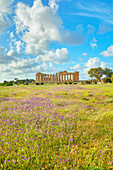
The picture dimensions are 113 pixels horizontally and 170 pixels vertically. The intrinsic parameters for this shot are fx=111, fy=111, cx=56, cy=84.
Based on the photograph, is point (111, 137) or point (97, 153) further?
point (111, 137)

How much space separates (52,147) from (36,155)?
0.71 meters

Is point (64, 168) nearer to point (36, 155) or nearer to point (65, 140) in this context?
point (36, 155)

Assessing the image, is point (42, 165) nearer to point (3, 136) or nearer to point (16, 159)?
point (16, 159)

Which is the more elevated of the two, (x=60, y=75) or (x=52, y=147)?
(x=60, y=75)

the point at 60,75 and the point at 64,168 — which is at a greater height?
the point at 60,75

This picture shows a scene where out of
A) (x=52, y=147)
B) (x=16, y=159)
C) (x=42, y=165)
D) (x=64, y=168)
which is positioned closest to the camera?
(x=64, y=168)

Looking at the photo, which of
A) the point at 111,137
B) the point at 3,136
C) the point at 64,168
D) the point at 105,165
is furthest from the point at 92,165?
the point at 3,136

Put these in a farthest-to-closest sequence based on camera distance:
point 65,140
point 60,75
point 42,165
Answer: point 60,75
point 65,140
point 42,165

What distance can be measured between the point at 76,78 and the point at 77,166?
131m

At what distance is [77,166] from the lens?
115 inches

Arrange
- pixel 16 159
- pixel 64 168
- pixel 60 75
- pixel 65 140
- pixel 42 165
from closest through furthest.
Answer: pixel 64 168 < pixel 42 165 < pixel 16 159 < pixel 65 140 < pixel 60 75

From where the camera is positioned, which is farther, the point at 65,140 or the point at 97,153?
the point at 65,140

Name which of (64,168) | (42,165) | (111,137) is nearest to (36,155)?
(42,165)

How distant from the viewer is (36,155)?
3.28 m
